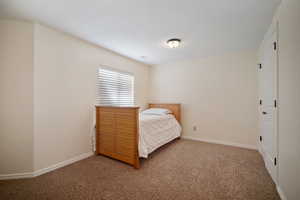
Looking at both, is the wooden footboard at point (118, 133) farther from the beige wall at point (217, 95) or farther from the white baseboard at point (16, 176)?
the beige wall at point (217, 95)

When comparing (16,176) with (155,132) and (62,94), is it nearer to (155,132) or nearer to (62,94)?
(62,94)

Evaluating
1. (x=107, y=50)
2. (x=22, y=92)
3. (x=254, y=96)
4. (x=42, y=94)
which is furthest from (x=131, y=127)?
(x=254, y=96)

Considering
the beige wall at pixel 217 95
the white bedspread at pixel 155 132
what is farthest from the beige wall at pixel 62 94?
the beige wall at pixel 217 95

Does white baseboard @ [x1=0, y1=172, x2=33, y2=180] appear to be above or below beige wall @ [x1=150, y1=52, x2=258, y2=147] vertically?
below

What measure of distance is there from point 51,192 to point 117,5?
2477 mm

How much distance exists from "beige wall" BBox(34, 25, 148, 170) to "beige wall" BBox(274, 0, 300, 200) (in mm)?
2968

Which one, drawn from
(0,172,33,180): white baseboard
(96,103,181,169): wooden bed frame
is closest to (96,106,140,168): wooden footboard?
(96,103,181,169): wooden bed frame

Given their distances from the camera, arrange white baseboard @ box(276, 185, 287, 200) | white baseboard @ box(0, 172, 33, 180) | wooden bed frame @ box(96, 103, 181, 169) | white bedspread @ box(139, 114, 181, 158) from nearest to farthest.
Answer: white baseboard @ box(276, 185, 287, 200) < white baseboard @ box(0, 172, 33, 180) < wooden bed frame @ box(96, 103, 181, 169) < white bedspread @ box(139, 114, 181, 158)

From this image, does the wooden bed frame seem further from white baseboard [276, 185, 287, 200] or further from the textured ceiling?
white baseboard [276, 185, 287, 200]

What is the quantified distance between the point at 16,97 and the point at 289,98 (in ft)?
11.2

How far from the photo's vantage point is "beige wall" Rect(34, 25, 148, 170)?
1979 mm

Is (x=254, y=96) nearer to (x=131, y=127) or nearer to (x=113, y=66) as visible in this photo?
(x=131, y=127)

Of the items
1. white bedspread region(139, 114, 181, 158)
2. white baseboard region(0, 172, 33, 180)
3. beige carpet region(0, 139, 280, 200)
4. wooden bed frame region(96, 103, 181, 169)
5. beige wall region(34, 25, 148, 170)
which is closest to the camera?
beige carpet region(0, 139, 280, 200)

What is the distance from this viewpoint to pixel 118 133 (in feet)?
7.68
